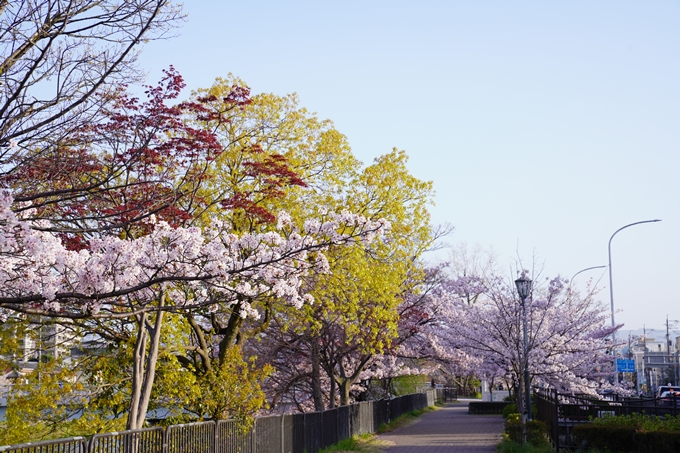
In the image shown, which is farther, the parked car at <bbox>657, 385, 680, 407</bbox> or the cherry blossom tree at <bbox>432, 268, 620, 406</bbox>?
the cherry blossom tree at <bbox>432, 268, 620, 406</bbox>

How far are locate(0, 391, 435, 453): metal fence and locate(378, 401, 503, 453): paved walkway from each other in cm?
174

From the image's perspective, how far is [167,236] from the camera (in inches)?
383

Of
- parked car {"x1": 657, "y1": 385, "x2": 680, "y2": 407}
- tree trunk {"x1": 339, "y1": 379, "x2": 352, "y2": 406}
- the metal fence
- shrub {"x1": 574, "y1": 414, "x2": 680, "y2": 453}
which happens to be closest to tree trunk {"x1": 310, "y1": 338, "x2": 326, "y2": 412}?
the metal fence

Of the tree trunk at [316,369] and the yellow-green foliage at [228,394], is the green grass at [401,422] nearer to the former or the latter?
the tree trunk at [316,369]

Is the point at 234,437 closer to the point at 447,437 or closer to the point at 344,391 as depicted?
the point at 344,391

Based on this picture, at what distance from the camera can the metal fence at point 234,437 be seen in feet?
29.9

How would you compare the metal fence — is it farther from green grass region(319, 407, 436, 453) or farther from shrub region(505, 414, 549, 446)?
shrub region(505, 414, 549, 446)

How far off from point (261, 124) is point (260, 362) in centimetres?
1163

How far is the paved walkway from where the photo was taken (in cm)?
2348

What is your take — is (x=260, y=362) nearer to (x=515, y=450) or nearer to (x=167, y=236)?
(x=515, y=450)

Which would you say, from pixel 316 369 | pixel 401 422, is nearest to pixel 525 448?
pixel 316 369

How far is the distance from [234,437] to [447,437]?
51.4ft

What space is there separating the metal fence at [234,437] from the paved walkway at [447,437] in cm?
174

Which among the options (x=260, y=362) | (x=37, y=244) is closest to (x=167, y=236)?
(x=37, y=244)
